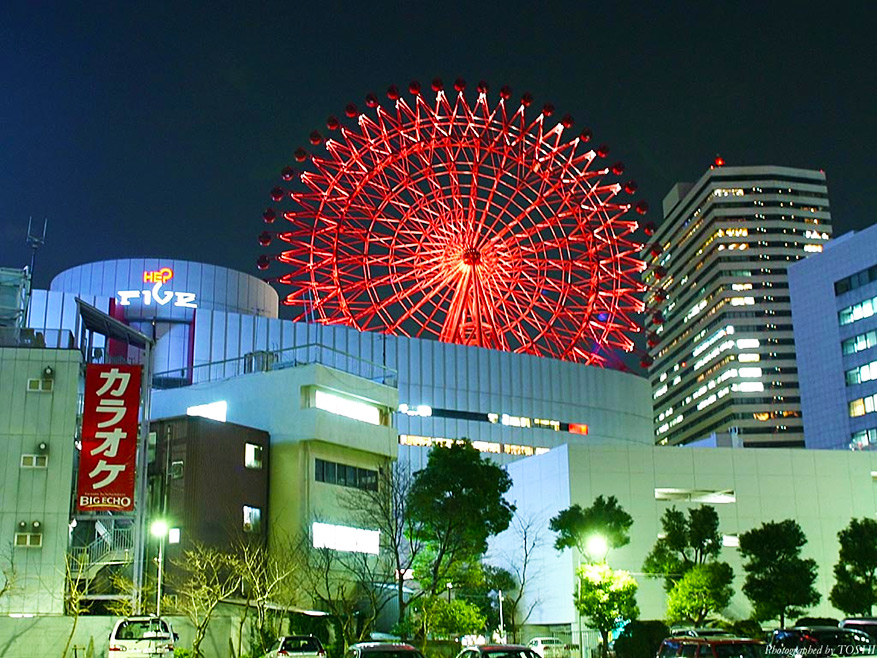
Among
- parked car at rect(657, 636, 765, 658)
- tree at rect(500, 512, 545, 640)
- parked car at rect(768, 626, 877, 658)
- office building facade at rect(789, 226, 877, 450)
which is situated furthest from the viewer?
office building facade at rect(789, 226, 877, 450)

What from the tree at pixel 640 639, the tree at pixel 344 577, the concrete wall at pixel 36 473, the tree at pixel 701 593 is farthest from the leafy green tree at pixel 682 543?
the concrete wall at pixel 36 473

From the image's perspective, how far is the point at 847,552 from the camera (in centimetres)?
4175

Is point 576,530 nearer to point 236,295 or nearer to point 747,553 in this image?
point 747,553

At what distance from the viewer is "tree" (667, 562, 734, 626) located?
40281 mm

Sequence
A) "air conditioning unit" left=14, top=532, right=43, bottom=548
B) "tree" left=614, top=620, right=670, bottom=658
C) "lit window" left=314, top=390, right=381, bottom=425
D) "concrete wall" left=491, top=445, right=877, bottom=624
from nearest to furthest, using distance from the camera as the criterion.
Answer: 1. "air conditioning unit" left=14, top=532, right=43, bottom=548
2. "tree" left=614, top=620, right=670, bottom=658
3. "lit window" left=314, top=390, right=381, bottom=425
4. "concrete wall" left=491, top=445, right=877, bottom=624

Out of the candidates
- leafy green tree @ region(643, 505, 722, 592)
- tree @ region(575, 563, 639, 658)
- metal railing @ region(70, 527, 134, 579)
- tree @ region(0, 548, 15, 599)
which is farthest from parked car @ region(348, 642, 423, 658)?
leafy green tree @ region(643, 505, 722, 592)

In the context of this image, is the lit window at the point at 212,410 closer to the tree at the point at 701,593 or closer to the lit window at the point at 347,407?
the lit window at the point at 347,407

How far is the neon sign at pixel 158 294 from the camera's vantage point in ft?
218

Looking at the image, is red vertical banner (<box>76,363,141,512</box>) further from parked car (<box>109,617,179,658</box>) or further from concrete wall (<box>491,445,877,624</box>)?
concrete wall (<box>491,445,877,624</box>)

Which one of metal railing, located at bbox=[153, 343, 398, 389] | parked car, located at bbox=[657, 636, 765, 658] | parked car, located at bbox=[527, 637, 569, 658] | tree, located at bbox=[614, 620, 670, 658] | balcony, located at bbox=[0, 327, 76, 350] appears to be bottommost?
parked car, located at bbox=[527, 637, 569, 658]

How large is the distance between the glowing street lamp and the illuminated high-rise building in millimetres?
114908

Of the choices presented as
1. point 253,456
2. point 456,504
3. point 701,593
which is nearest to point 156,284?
point 253,456

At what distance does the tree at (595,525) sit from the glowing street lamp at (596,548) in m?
0.13

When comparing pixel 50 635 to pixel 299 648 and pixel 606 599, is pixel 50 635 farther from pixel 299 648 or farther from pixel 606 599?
pixel 606 599
